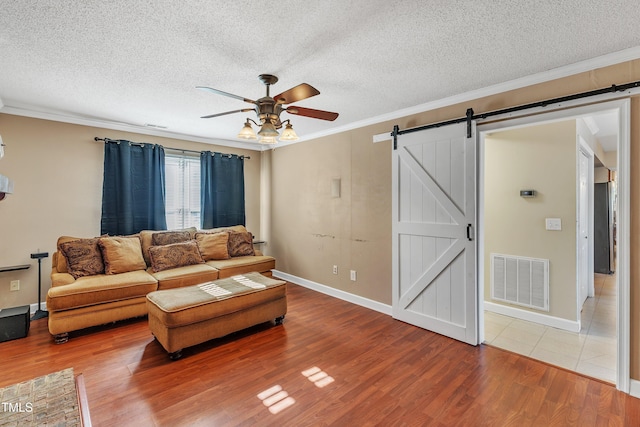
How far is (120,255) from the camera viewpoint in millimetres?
3682

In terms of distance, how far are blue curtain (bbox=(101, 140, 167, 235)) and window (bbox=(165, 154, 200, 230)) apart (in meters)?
0.25

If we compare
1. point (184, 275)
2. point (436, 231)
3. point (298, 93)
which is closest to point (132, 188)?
point (184, 275)

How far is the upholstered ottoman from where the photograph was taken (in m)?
2.63

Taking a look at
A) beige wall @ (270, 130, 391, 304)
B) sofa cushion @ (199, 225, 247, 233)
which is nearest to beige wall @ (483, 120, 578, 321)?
beige wall @ (270, 130, 391, 304)

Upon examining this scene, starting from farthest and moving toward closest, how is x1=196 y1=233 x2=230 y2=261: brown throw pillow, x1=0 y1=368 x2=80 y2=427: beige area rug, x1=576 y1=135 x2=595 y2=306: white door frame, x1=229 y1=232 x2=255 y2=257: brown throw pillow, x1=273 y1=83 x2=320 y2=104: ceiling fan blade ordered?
x1=229 y1=232 x2=255 y2=257: brown throw pillow < x1=196 y1=233 x2=230 y2=261: brown throw pillow < x1=576 y1=135 x2=595 y2=306: white door frame < x1=273 y1=83 x2=320 y2=104: ceiling fan blade < x1=0 y1=368 x2=80 y2=427: beige area rug

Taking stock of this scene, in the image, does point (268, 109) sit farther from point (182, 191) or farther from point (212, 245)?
point (182, 191)

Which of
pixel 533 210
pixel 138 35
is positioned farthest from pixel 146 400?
pixel 533 210

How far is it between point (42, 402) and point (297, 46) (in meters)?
2.87

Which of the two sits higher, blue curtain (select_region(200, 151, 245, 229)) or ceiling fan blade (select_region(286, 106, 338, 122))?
ceiling fan blade (select_region(286, 106, 338, 122))

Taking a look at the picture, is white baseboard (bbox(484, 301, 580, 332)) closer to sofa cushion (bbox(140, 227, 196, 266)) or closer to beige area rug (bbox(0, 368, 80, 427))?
beige area rug (bbox(0, 368, 80, 427))

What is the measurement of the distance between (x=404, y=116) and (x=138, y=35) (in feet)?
8.95

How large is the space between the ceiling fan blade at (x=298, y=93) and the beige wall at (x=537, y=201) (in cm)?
264

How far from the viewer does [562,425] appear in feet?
6.05

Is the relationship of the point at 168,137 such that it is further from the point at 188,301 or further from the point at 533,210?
the point at 533,210
